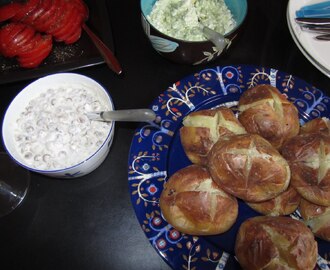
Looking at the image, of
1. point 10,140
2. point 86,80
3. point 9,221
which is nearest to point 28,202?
point 9,221

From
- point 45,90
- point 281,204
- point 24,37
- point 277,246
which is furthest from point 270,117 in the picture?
point 24,37

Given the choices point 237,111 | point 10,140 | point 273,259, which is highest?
point 10,140

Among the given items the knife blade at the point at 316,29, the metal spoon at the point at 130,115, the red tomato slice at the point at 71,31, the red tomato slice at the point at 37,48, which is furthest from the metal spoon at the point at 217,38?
the red tomato slice at the point at 37,48

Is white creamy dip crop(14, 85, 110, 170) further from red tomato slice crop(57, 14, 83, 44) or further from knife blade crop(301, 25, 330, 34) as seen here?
knife blade crop(301, 25, 330, 34)

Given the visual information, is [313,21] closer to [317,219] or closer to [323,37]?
[323,37]

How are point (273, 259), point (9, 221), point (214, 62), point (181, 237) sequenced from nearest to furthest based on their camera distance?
point (273, 259) < point (181, 237) < point (9, 221) < point (214, 62)

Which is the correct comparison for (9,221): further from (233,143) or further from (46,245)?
(233,143)

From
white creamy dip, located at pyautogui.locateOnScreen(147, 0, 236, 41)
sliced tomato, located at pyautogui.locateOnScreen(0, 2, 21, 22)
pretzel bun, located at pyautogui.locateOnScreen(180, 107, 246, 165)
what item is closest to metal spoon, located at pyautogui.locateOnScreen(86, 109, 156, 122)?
pretzel bun, located at pyautogui.locateOnScreen(180, 107, 246, 165)
